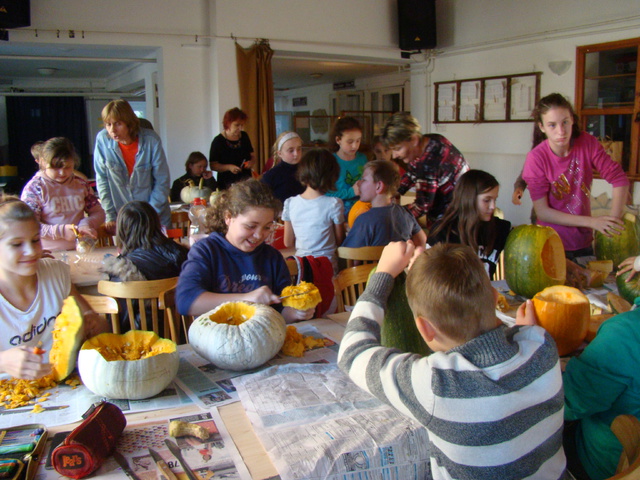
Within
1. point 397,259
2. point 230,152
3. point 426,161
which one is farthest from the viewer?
point 230,152

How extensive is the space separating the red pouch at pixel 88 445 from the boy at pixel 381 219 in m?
2.27

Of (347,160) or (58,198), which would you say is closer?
(58,198)

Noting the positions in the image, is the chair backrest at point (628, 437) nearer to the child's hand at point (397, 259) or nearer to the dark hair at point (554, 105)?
the child's hand at point (397, 259)

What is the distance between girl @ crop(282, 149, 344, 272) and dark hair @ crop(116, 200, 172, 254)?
3.19 feet

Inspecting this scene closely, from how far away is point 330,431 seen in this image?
1.29 m

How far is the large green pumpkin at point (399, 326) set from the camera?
164cm

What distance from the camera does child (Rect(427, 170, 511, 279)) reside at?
9.73ft

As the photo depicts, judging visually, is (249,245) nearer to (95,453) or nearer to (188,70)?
(95,453)

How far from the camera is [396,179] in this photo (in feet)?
11.6

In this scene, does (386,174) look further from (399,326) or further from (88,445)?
(88,445)

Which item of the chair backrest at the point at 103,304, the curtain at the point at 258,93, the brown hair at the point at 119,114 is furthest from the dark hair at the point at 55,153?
the curtain at the point at 258,93

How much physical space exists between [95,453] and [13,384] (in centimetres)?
55

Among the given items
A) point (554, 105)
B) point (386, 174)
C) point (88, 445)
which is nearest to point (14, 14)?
point (386, 174)

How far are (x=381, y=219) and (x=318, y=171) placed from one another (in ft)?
1.60
